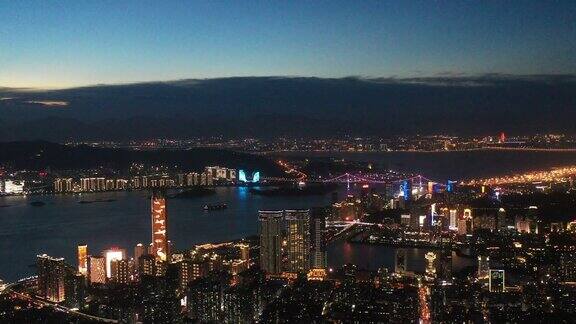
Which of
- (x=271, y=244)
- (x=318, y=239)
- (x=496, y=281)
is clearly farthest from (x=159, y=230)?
(x=496, y=281)

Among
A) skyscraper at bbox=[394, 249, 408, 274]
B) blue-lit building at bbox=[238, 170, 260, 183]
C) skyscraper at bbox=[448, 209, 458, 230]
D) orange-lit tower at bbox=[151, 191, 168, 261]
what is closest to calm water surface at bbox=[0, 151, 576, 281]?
skyscraper at bbox=[394, 249, 408, 274]

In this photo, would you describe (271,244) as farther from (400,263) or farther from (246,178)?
(246,178)

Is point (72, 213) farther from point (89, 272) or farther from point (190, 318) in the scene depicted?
point (190, 318)

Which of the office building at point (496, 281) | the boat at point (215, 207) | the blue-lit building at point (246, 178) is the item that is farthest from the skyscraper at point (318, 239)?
the blue-lit building at point (246, 178)

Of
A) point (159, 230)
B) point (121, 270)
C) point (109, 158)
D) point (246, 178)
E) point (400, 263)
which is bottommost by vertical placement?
point (246, 178)

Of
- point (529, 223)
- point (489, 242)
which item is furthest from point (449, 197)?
point (489, 242)

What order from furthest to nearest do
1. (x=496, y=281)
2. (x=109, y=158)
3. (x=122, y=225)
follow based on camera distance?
(x=109, y=158)
(x=122, y=225)
(x=496, y=281)

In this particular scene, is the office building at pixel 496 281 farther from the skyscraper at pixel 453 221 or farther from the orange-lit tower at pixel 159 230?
the skyscraper at pixel 453 221
